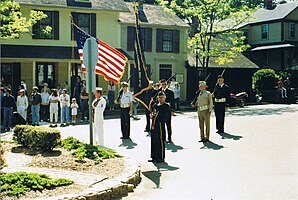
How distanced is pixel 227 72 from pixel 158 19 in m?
8.32

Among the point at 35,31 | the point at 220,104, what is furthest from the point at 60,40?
the point at 220,104

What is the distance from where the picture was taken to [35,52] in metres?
27.7

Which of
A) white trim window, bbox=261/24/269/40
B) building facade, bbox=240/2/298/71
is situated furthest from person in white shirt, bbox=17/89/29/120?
white trim window, bbox=261/24/269/40

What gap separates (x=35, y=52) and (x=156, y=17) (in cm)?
1172

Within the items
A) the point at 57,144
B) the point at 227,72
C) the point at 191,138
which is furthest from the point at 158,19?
the point at 57,144

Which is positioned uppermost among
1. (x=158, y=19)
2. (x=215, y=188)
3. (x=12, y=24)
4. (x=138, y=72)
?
(x=158, y=19)

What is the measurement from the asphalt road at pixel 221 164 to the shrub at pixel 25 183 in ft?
4.50

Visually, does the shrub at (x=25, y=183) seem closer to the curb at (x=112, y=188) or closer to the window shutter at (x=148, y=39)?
the curb at (x=112, y=188)

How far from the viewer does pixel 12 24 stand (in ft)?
63.8

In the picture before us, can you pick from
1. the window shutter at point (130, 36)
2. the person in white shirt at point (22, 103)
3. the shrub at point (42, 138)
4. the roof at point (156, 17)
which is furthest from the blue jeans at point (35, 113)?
the window shutter at point (130, 36)

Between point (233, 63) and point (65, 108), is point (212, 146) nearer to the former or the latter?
point (65, 108)

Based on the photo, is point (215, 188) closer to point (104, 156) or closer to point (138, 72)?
point (104, 156)

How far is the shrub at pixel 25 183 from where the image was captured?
7.34 meters

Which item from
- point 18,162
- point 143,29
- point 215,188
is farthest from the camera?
point 143,29
